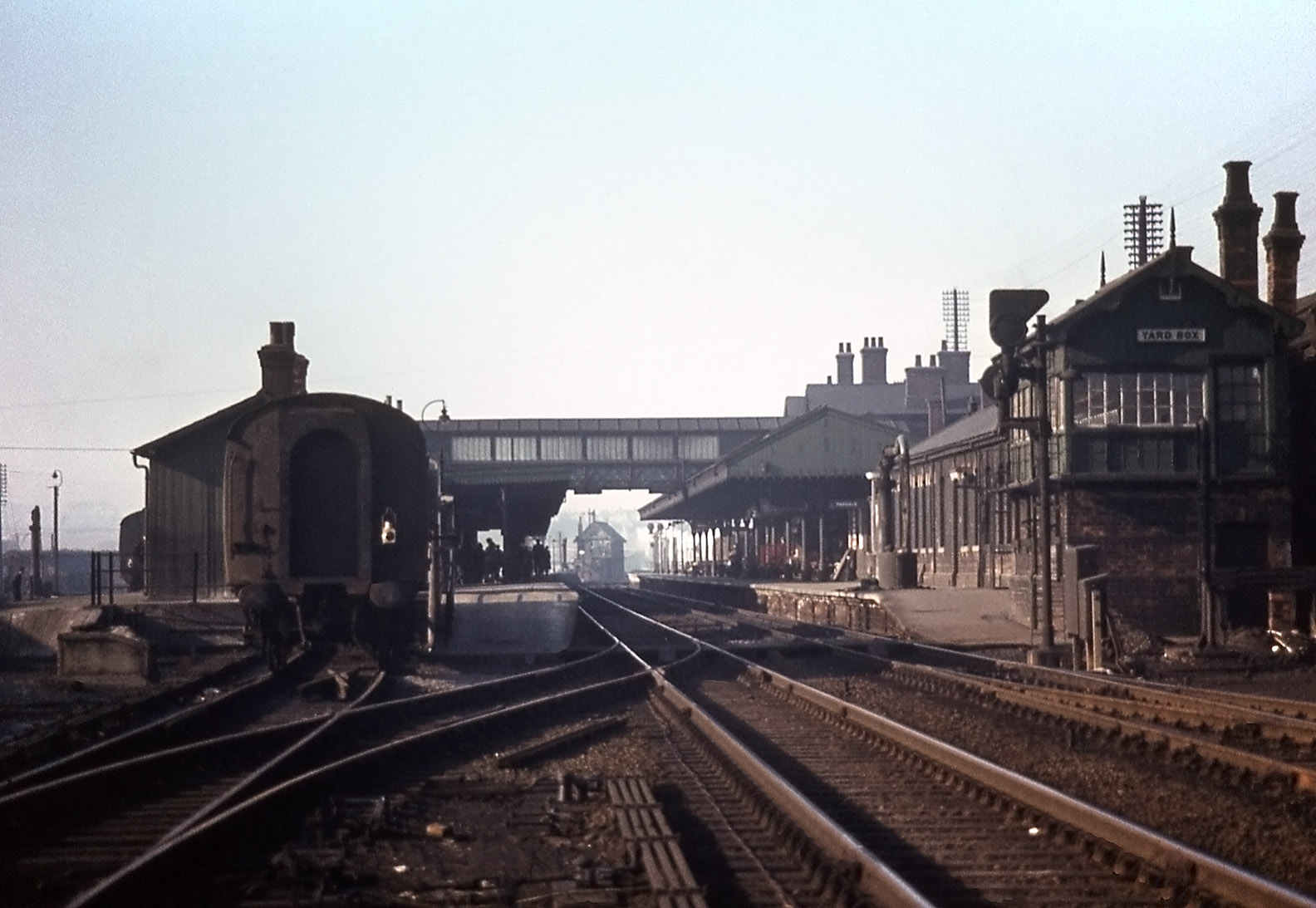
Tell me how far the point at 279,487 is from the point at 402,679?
2.79 meters

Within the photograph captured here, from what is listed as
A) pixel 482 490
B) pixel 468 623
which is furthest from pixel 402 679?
pixel 482 490

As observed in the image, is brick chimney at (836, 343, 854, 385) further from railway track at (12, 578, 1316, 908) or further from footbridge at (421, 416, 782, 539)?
railway track at (12, 578, 1316, 908)

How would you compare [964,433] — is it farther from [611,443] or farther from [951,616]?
[611,443]

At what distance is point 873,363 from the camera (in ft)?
322

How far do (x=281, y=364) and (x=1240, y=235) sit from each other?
21107 mm

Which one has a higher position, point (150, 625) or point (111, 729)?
point (150, 625)

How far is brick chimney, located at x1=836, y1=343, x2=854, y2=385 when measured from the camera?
9888 centimetres

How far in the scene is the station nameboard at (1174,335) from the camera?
30.2m

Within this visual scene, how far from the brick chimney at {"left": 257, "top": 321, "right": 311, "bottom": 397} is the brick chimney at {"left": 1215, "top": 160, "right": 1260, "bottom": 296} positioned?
20329 mm

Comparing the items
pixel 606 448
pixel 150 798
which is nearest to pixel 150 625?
pixel 150 798

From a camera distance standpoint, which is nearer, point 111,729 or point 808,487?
point 111,729

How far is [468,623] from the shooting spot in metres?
25.9

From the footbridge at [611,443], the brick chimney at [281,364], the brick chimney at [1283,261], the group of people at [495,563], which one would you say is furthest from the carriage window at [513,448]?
the brick chimney at [1283,261]

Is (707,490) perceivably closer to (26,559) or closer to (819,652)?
(819,652)
